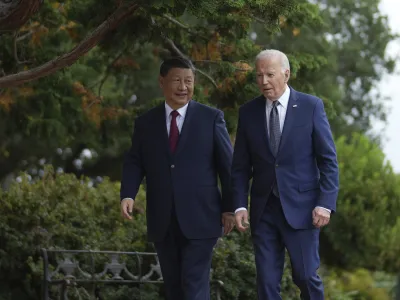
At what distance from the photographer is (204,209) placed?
7340 mm

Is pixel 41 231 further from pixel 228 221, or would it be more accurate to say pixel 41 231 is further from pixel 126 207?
pixel 228 221

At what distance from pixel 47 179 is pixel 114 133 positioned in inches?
39.5

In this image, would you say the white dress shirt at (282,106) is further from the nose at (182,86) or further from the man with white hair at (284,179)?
the nose at (182,86)

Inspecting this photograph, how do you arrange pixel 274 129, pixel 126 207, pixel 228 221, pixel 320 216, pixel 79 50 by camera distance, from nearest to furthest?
pixel 320 216 < pixel 274 129 < pixel 126 207 < pixel 228 221 < pixel 79 50

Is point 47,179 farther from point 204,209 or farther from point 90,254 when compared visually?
point 204,209

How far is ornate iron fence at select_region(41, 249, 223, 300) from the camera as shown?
32.3ft

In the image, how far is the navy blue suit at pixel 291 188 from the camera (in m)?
6.97

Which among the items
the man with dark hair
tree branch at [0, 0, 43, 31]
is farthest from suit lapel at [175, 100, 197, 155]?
tree branch at [0, 0, 43, 31]

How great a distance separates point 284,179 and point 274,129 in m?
0.35

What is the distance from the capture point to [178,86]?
7.34 m

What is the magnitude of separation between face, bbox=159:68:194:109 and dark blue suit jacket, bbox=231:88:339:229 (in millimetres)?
503

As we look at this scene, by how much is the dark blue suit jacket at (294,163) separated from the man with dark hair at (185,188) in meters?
0.24

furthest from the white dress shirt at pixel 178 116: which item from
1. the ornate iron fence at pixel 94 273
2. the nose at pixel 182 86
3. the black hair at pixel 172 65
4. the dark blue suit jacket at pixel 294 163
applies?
the ornate iron fence at pixel 94 273

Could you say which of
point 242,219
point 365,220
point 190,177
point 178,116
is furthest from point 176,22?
point 365,220
